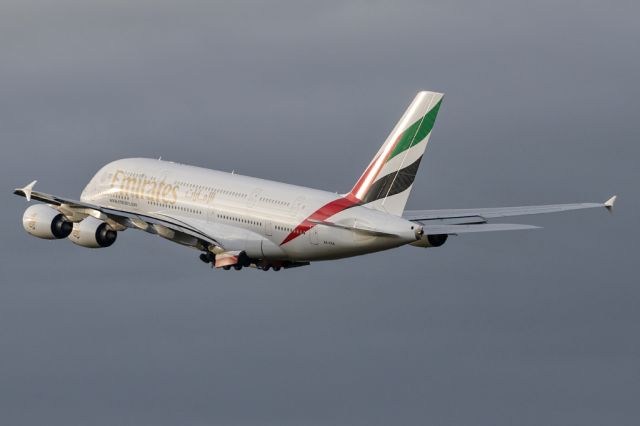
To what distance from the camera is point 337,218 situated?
3760 inches

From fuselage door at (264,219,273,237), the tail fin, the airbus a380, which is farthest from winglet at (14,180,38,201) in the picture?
the tail fin

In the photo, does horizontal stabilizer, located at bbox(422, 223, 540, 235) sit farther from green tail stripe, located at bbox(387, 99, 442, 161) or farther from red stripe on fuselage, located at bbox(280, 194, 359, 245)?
red stripe on fuselage, located at bbox(280, 194, 359, 245)

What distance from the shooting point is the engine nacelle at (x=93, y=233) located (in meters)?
101

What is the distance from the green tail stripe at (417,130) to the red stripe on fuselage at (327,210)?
12.7ft

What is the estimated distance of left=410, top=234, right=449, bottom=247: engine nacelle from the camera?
100938 mm

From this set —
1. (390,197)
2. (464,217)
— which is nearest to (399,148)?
(390,197)

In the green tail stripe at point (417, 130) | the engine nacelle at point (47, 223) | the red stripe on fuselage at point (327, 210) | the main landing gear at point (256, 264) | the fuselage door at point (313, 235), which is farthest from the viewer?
the engine nacelle at point (47, 223)

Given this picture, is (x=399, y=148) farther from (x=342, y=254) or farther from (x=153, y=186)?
(x=153, y=186)

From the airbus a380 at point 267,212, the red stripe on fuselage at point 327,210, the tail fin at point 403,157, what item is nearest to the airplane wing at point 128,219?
the airbus a380 at point 267,212

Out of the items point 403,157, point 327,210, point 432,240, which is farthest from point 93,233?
point 432,240

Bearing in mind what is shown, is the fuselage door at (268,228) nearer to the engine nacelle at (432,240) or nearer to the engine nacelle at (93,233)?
the engine nacelle at (432,240)

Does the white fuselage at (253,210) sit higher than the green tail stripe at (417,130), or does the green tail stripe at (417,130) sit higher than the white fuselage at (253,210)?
the green tail stripe at (417,130)

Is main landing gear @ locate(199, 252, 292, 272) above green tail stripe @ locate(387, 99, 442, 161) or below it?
below

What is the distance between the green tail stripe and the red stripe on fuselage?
12.7 ft
